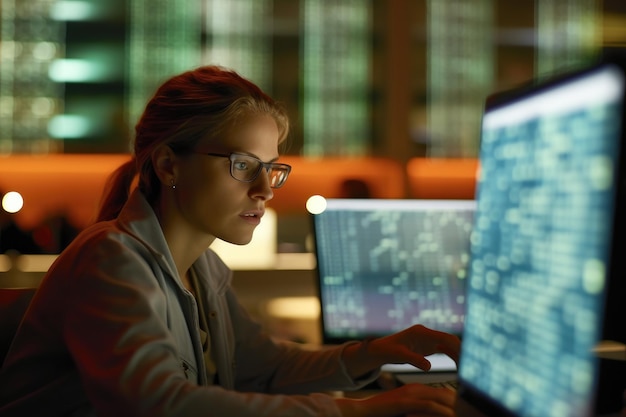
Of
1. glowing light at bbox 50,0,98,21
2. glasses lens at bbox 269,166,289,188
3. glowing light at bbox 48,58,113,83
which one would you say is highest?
glowing light at bbox 50,0,98,21

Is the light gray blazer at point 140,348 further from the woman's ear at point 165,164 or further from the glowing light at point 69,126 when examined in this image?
the glowing light at point 69,126

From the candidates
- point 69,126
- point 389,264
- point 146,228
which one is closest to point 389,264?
point 389,264

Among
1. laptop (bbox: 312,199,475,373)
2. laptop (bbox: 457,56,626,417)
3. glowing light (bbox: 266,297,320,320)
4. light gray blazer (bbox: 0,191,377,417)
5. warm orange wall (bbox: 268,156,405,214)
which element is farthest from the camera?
warm orange wall (bbox: 268,156,405,214)

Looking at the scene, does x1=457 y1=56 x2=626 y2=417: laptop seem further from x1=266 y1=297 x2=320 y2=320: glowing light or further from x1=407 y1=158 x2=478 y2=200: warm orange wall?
x1=407 y1=158 x2=478 y2=200: warm orange wall

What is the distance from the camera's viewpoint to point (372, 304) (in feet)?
4.74

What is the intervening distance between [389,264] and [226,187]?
50cm

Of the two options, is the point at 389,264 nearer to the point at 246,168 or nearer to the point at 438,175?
the point at 246,168

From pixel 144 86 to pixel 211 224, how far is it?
2264 millimetres

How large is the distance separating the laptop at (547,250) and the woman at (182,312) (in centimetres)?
14

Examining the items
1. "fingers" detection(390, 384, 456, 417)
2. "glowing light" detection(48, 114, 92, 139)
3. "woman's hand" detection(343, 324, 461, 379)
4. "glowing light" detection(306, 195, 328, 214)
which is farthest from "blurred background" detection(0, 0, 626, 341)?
"fingers" detection(390, 384, 456, 417)

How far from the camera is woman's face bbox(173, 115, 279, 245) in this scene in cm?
110

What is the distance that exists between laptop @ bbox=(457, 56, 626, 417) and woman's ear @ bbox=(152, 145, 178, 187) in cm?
53

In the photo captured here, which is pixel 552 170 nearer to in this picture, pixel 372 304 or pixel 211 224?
pixel 211 224

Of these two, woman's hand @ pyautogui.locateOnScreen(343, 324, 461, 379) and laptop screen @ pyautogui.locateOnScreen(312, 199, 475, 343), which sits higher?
laptop screen @ pyautogui.locateOnScreen(312, 199, 475, 343)
